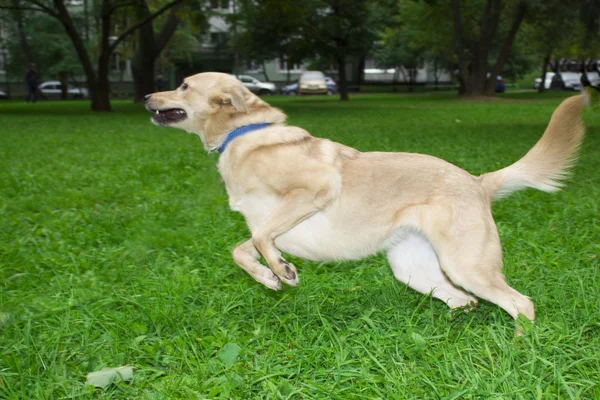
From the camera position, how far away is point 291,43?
133 ft

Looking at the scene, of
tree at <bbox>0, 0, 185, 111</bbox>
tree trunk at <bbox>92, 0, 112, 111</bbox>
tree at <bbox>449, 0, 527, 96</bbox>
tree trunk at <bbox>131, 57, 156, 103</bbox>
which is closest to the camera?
tree at <bbox>0, 0, 185, 111</bbox>

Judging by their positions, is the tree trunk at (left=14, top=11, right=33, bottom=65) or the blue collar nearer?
the blue collar

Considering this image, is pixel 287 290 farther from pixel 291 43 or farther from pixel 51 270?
pixel 291 43

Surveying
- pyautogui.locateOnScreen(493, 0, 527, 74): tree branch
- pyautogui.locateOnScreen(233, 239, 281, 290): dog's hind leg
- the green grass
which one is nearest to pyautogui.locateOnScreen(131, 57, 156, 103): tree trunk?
pyautogui.locateOnScreen(493, 0, 527, 74): tree branch

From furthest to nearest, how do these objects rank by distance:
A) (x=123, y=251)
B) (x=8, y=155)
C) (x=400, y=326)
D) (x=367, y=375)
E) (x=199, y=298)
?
(x=8, y=155) → (x=123, y=251) → (x=199, y=298) → (x=400, y=326) → (x=367, y=375)

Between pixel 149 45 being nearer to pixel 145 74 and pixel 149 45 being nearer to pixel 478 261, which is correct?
pixel 145 74

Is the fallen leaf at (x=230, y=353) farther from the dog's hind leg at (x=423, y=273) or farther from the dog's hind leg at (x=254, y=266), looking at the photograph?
the dog's hind leg at (x=423, y=273)

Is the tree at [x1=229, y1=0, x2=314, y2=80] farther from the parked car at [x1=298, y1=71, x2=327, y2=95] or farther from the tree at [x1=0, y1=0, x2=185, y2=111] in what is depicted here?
the tree at [x1=0, y1=0, x2=185, y2=111]

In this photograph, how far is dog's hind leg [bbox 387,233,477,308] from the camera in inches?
163

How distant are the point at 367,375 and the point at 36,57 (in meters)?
56.1

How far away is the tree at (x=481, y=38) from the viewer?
35.2 metres

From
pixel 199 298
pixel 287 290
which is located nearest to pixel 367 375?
pixel 287 290

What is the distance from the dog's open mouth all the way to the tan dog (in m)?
0.06

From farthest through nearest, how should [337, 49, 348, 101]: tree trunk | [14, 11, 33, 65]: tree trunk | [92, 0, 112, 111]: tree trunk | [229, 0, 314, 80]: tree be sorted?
[14, 11, 33, 65]: tree trunk < [337, 49, 348, 101]: tree trunk < [229, 0, 314, 80]: tree < [92, 0, 112, 111]: tree trunk
